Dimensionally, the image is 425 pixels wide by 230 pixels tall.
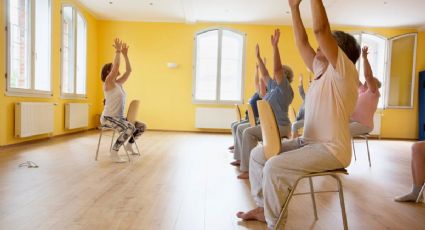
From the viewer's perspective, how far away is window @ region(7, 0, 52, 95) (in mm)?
5047

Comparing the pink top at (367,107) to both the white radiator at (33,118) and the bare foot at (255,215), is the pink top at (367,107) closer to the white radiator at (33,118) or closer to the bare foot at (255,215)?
the bare foot at (255,215)

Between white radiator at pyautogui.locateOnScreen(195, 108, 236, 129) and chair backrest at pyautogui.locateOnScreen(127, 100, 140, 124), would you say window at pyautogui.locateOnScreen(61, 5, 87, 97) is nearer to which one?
white radiator at pyautogui.locateOnScreen(195, 108, 236, 129)

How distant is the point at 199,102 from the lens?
885cm

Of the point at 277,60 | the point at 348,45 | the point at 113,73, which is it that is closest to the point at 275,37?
the point at 277,60

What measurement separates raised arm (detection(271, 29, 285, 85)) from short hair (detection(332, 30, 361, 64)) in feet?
2.69

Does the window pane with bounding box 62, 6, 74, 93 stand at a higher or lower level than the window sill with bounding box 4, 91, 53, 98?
higher

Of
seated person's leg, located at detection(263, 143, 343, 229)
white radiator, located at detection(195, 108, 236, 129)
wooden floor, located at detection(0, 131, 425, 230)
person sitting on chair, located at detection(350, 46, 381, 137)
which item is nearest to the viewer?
seated person's leg, located at detection(263, 143, 343, 229)

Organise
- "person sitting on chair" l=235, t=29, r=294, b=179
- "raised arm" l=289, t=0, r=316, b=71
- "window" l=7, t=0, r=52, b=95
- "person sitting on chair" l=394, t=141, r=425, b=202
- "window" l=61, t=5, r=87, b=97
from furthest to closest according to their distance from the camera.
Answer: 1. "window" l=61, t=5, r=87, b=97
2. "window" l=7, t=0, r=52, b=95
3. "person sitting on chair" l=235, t=29, r=294, b=179
4. "person sitting on chair" l=394, t=141, r=425, b=202
5. "raised arm" l=289, t=0, r=316, b=71

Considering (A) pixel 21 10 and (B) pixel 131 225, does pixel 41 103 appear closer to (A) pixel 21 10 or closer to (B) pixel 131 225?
(A) pixel 21 10

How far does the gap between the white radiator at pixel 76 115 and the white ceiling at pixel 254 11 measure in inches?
91.5

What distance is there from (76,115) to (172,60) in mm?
2887

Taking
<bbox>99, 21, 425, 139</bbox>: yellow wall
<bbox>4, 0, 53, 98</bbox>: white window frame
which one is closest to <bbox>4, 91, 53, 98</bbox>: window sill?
<bbox>4, 0, 53, 98</bbox>: white window frame

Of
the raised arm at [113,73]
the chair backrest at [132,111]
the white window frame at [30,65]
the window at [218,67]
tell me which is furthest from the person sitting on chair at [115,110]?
the window at [218,67]

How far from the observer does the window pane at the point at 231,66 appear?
890cm
